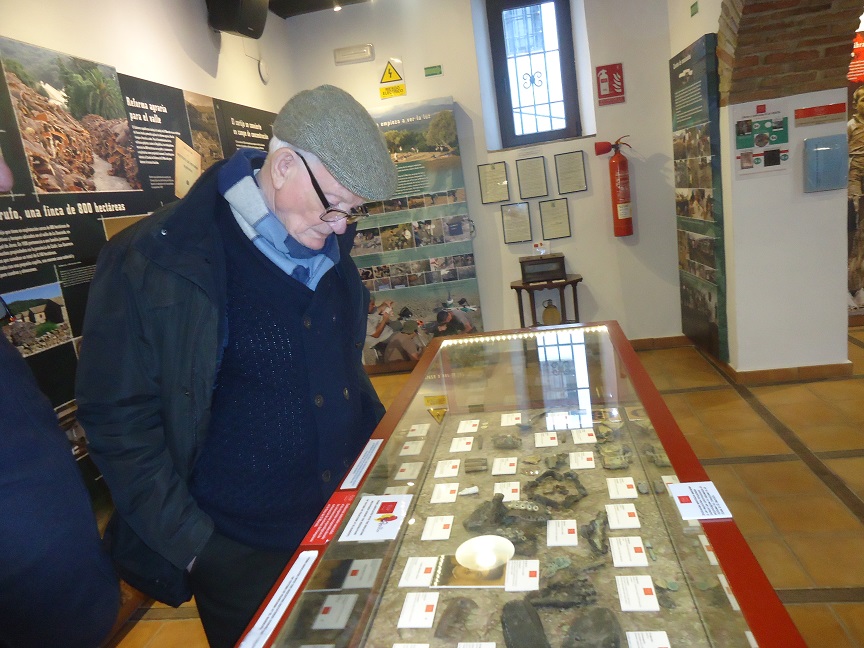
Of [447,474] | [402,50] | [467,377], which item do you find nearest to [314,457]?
[447,474]

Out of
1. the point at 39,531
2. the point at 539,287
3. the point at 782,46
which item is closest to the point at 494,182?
the point at 539,287

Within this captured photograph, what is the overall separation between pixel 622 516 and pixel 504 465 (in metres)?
0.43

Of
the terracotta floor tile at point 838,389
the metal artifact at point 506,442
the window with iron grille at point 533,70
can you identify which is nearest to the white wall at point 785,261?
the terracotta floor tile at point 838,389

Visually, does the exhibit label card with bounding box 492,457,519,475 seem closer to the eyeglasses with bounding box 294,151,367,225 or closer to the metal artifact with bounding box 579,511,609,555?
the metal artifact with bounding box 579,511,609,555

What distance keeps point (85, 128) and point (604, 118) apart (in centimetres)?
406

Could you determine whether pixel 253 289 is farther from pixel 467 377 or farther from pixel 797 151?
pixel 797 151

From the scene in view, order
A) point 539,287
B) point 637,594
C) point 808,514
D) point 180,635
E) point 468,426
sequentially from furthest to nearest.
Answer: point 539,287
point 808,514
point 180,635
point 468,426
point 637,594

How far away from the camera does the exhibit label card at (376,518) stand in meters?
1.31

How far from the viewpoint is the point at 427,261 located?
5.73m

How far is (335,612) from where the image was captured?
3.60 feet

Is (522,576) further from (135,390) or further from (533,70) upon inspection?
(533,70)

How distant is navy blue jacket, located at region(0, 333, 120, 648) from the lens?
0.97 m

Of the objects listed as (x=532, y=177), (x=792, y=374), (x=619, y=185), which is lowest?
(x=792, y=374)

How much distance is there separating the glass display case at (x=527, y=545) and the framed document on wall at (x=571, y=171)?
12.1ft
